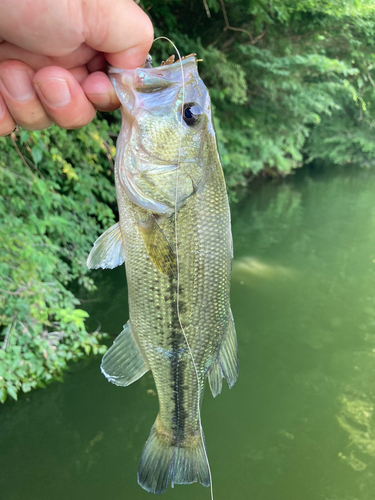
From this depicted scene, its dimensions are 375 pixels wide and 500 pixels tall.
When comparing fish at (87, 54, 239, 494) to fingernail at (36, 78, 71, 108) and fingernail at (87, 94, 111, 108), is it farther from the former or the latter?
fingernail at (36, 78, 71, 108)

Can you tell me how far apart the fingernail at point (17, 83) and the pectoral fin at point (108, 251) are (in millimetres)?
565

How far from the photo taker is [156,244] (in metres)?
1.25

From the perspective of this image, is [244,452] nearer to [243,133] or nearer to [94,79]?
[94,79]

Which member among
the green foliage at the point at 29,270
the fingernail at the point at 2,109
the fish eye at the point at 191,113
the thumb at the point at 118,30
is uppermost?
the thumb at the point at 118,30

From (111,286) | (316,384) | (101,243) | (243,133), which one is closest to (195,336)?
(101,243)

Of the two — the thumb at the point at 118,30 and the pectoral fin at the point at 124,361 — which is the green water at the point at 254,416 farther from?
the thumb at the point at 118,30

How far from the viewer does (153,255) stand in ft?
4.16

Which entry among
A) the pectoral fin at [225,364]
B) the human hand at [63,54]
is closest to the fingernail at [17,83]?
the human hand at [63,54]

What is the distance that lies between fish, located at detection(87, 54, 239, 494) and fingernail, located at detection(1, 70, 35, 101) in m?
0.30

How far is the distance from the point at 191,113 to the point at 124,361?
100 centimetres

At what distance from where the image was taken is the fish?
1204 millimetres

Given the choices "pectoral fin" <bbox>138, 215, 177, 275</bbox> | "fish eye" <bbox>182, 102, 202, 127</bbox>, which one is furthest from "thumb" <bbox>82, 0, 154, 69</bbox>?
"pectoral fin" <bbox>138, 215, 177, 275</bbox>

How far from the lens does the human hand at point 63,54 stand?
3.27 feet

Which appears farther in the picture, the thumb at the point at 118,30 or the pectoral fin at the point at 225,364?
the pectoral fin at the point at 225,364
